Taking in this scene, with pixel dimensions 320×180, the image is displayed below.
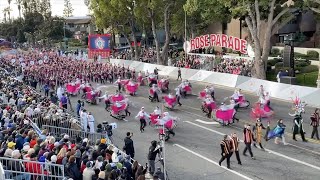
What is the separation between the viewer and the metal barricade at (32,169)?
1234cm

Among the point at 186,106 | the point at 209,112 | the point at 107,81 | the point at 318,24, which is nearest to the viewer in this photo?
the point at 209,112

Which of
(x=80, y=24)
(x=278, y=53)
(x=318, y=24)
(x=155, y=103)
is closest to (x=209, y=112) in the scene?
(x=155, y=103)

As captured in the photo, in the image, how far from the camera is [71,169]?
12.3 m

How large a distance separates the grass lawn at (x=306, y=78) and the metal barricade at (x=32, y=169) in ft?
84.2

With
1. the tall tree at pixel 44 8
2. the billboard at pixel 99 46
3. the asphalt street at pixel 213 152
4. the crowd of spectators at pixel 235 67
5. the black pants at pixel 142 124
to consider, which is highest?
the tall tree at pixel 44 8

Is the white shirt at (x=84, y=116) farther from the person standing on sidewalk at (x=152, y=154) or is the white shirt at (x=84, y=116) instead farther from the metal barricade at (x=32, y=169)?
the metal barricade at (x=32, y=169)

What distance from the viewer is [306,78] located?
1415 inches

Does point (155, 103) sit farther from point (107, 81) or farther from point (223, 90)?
point (107, 81)

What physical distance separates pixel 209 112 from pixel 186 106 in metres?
3.63

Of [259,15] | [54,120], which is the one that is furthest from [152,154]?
[259,15]

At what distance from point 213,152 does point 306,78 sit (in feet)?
68.2

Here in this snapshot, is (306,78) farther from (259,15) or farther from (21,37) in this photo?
(21,37)

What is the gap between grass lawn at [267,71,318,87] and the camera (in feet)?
112

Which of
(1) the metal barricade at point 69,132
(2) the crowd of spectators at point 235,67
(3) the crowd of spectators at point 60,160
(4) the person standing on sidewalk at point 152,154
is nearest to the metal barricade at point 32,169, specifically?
(3) the crowd of spectators at point 60,160
